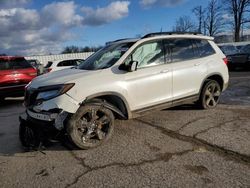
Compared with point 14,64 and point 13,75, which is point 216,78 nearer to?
point 13,75

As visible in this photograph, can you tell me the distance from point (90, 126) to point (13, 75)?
557 cm

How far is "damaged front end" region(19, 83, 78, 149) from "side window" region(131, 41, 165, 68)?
162 cm

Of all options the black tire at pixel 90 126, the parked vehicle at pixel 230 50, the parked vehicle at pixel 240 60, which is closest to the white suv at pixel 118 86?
the black tire at pixel 90 126

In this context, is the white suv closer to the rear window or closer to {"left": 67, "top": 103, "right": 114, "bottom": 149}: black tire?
{"left": 67, "top": 103, "right": 114, "bottom": 149}: black tire

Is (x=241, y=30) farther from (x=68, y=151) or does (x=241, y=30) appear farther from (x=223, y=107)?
(x=68, y=151)

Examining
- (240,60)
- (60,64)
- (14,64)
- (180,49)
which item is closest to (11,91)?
(14,64)

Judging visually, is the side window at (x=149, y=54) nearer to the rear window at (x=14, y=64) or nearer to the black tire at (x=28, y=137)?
the black tire at (x=28, y=137)

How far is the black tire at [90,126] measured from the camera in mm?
4605

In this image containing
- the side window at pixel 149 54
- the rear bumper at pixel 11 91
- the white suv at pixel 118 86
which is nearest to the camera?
the white suv at pixel 118 86

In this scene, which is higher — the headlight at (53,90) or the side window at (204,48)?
the side window at (204,48)

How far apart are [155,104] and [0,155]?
9.77 feet

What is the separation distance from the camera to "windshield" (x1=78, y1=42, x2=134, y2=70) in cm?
540

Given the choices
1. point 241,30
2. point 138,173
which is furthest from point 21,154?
point 241,30

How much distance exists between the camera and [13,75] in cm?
932
